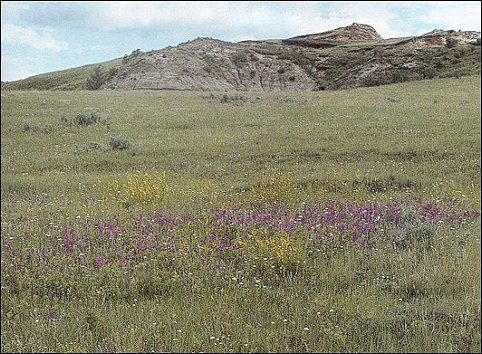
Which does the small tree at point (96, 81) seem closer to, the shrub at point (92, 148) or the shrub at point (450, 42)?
the shrub at point (450, 42)

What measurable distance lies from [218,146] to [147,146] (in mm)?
2357

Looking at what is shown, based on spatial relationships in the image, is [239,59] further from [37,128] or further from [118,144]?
[118,144]

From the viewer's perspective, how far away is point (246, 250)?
7008mm

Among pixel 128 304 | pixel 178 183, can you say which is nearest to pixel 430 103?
pixel 178 183

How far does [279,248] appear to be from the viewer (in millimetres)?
6680

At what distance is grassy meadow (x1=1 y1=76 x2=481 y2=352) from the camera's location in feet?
15.9

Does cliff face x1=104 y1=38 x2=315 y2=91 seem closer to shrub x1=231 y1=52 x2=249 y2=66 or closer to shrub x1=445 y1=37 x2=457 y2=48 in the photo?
shrub x1=231 y1=52 x2=249 y2=66

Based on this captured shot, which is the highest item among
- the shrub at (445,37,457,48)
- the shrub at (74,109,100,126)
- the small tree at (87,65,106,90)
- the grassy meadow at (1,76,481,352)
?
the shrub at (445,37,457,48)

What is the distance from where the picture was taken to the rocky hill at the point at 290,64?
70.8m

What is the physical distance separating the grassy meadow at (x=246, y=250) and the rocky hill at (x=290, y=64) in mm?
52697

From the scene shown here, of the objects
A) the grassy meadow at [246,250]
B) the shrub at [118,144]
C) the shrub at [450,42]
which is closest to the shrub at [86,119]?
the shrub at [118,144]

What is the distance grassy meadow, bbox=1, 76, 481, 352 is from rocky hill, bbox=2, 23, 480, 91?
52.7m

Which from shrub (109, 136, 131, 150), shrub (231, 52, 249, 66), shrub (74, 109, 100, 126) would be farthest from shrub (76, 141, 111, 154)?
shrub (231, 52, 249, 66)

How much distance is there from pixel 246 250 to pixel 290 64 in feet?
281
